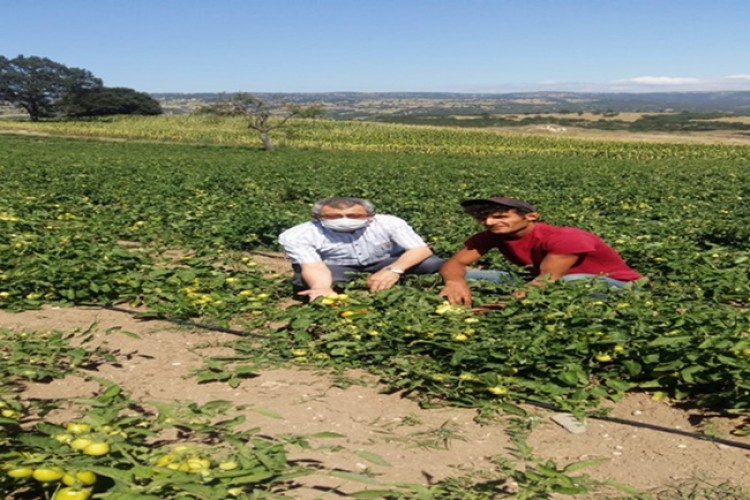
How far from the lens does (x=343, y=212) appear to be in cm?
602

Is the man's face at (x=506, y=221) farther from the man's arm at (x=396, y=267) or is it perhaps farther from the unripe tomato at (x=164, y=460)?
the unripe tomato at (x=164, y=460)

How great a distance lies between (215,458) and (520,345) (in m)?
2.07

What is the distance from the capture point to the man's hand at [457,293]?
5246 millimetres

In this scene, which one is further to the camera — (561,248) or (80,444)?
(561,248)

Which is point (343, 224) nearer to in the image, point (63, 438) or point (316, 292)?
point (316, 292)

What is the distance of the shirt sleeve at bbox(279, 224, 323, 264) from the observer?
5.93 metres

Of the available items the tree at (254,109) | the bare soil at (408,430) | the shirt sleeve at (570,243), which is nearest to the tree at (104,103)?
the tree at (254,109)

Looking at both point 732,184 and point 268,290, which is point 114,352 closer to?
point 268,290

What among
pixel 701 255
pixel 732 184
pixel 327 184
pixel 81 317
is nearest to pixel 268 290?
pixel 81 317

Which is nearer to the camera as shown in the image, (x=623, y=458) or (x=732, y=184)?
(x=623, y=458)

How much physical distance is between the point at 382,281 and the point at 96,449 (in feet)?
11.4

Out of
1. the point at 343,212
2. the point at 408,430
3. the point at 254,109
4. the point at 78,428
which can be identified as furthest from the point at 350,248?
the point at 254,109

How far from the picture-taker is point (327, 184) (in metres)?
17.0

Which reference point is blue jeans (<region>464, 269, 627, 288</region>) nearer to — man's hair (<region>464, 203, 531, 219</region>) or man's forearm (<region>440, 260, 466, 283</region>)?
man's forearm (<region>440, 260, 466, 283</region>)
